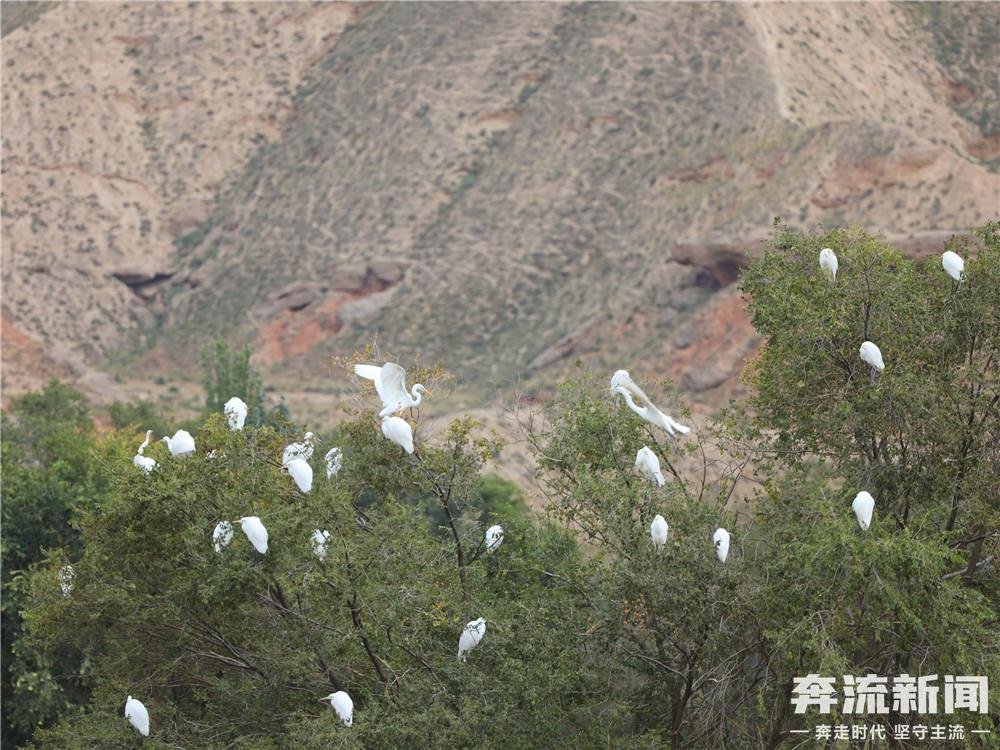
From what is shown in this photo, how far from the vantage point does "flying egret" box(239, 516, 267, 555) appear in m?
14.8

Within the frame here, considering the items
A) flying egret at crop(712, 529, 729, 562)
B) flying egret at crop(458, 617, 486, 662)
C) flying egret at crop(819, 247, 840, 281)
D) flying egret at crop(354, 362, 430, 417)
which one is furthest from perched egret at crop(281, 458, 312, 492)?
flying egret at crop(819, 247, 840, 281)

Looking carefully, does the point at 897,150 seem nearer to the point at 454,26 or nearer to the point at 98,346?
the point at 454,26

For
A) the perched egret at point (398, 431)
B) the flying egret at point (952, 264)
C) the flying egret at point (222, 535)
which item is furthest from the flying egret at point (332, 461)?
the flying egret at point (952, 264)

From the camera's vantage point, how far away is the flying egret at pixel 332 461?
1688 centimetres

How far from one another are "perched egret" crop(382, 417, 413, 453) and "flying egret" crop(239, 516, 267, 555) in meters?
1.89

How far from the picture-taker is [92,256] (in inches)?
2692

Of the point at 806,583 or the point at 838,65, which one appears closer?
the point at 806,583

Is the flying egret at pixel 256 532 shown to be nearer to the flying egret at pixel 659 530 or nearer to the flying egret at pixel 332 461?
the flying egret at pixel 332 461

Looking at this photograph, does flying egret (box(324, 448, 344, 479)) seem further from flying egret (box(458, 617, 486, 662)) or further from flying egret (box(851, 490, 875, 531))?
flying egret (box(851, 490, 875, 531))

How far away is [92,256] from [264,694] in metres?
54.3

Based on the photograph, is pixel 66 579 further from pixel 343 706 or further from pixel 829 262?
pixel 829 262

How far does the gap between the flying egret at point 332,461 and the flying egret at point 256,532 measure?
1.93m

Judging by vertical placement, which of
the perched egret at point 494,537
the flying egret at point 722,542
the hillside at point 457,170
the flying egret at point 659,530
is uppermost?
the flying egret at point 659,530

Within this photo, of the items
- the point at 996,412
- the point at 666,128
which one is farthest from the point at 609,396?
the point at 666,128
